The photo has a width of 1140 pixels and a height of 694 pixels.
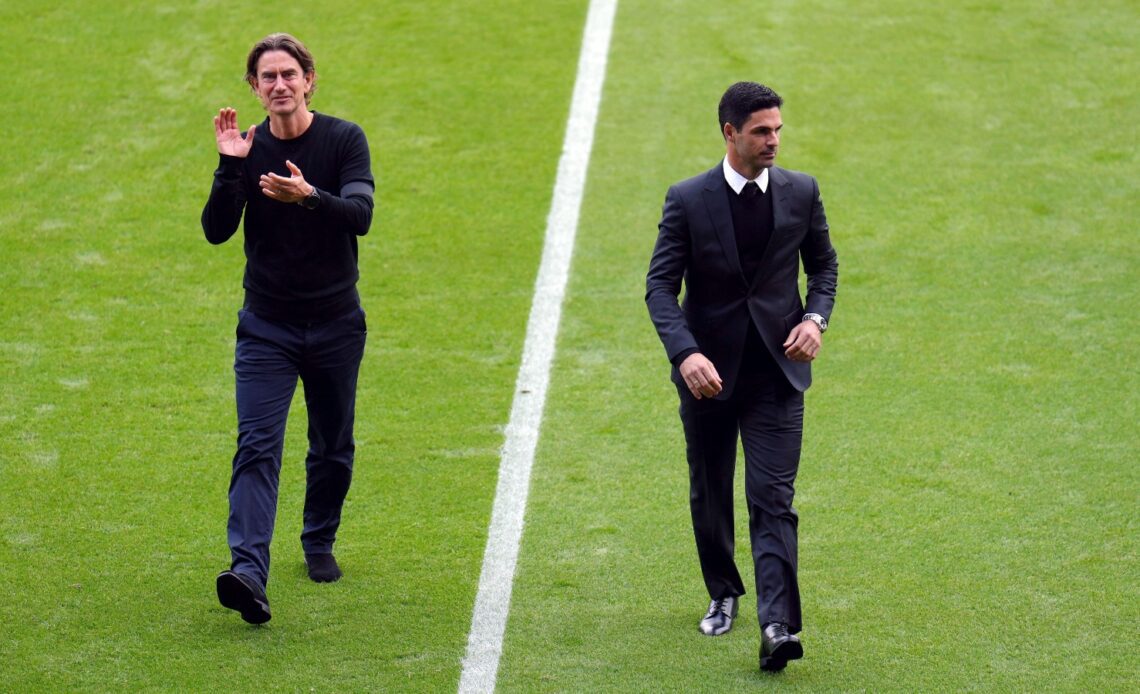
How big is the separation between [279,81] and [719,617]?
8.75 feet

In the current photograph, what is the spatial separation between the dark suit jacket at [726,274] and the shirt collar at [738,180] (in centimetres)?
2

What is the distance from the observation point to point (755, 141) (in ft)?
18.7

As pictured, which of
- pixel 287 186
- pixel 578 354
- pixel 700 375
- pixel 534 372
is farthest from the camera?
pixel 578 354

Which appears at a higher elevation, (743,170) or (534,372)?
(743,170)

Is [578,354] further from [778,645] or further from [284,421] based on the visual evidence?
[778,645]

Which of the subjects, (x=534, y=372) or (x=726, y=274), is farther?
(x=534, y=372)

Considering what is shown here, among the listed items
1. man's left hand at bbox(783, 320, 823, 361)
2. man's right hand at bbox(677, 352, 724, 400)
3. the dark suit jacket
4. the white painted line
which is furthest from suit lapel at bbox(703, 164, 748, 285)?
the white painted line

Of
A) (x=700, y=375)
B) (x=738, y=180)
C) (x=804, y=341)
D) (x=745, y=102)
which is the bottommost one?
(x=700, y=375)

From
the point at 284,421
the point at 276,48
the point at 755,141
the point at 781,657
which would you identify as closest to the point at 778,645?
the point at 781,657

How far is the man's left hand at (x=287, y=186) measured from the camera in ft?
18.7

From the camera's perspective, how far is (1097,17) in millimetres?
13922

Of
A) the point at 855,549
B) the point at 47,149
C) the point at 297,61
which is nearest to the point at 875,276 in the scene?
the point at 855,549

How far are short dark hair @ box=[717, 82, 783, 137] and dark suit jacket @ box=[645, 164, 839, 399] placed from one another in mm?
222

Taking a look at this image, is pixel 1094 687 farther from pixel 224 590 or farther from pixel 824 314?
pixel 224 590
